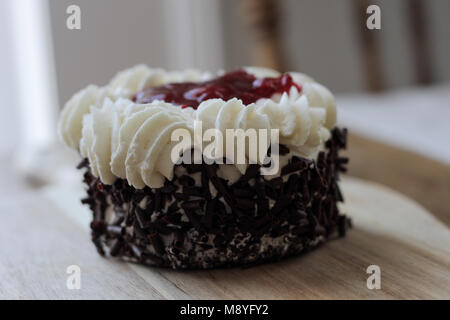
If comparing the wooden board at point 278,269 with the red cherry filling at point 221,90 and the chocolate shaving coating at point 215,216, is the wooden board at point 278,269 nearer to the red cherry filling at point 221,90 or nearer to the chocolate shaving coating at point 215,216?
the chocolate shaving coating at point 215,216

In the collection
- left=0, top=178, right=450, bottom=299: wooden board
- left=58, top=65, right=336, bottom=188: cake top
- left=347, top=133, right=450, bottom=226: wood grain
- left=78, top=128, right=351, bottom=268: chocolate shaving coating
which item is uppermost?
left=58, top=65, right=336, bottom=188: cake top

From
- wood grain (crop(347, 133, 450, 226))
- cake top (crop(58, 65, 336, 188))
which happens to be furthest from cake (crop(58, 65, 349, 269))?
wood grain (crop(347, 133, 450, 226))

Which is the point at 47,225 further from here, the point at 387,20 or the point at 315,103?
the point at 387,20

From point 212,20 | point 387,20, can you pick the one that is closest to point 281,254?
point 212,20

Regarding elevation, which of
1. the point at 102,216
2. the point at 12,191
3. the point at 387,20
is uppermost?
the point at 387,20

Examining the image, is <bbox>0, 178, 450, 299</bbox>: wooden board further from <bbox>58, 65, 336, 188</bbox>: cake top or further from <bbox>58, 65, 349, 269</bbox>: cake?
<bbox>58, 65, 336, 188</bbox>: cake top

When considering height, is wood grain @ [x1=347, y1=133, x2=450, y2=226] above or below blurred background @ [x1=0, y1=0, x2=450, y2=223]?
below

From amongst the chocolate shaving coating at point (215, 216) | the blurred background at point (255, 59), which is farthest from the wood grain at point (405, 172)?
the chocolate shaving coating at point (215, 216)
